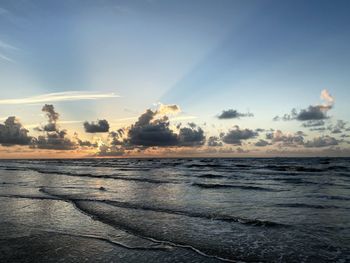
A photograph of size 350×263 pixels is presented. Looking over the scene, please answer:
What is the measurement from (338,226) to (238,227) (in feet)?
12.3

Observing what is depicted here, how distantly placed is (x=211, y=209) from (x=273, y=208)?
126 inches

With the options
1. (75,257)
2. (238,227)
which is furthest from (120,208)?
(75,257)

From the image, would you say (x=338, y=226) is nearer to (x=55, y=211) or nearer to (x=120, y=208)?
Answer: (x=120, y=208)

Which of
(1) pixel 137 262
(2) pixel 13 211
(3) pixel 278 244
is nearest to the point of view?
(1) pixel 137 262

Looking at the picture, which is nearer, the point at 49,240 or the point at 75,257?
the point at 75,257

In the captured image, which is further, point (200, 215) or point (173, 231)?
point (200, 215)

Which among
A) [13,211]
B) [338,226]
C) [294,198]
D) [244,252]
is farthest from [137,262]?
[294,198]

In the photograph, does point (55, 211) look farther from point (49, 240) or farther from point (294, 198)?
point (294, 198)

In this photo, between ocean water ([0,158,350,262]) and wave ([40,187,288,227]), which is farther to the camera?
wave ([40,187,288,227])

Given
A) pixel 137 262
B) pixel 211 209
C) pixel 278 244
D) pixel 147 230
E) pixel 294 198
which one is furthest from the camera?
pixel 294 198

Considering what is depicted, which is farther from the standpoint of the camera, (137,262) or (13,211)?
(13,211)

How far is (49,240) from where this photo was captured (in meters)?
10.6

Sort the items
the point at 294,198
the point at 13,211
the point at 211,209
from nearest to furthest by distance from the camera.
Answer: the point at 13,211, the point at 211,209, the point at 294,198

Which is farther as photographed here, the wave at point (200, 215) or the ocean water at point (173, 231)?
the wave at point (200, 215)
